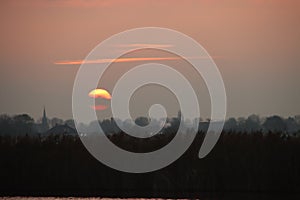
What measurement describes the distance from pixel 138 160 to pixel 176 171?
1466 millimetres

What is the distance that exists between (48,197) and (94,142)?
2.63 m

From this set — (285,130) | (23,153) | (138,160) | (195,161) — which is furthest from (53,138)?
(285,130)

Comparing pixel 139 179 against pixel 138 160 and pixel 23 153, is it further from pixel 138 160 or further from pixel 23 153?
pixel 23 153

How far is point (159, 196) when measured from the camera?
71.4 feet

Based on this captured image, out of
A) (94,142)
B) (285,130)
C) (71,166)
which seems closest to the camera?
(285,130)

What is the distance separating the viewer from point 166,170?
2216 cm

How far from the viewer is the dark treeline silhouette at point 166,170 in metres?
21.2

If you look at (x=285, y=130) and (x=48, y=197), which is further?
(x=48, y=197)

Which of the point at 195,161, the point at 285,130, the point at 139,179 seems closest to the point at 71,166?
the point at 139,179

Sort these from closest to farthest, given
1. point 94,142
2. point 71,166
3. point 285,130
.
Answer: point 285,130 → point 71,166 → point 94,142

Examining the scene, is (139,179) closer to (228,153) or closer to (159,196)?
(159,196)

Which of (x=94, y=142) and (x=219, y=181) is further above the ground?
(x=94, y=142)

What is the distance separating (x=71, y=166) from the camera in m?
22.7

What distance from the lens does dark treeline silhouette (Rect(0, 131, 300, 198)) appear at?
69.6 feet
